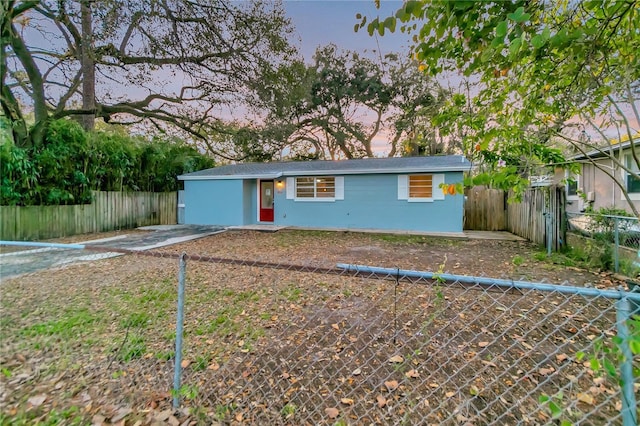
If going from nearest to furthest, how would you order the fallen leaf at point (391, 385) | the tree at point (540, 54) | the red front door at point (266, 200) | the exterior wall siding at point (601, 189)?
the tree at point (540, 54)
the fallen leaf at point (391, 385)
the exterior wall siding at point (601, 189)
the red front door at point (266, 200)

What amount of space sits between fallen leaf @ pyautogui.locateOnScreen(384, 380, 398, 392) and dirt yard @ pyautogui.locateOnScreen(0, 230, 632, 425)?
0.01 metres

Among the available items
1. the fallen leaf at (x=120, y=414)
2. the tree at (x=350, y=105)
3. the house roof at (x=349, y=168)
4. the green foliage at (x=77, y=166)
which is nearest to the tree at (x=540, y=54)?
the fallen leaf at (x=120, y=414)

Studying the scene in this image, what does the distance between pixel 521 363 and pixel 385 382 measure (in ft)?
4.39

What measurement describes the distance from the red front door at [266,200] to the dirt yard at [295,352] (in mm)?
9248

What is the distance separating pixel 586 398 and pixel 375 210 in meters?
10.5

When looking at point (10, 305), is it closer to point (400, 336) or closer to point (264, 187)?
point (400, 336)

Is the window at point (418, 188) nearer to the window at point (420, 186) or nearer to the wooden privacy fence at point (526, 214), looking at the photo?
the window at point (420, 186)

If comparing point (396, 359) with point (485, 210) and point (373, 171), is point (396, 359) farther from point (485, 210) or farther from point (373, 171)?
point (485, 210)

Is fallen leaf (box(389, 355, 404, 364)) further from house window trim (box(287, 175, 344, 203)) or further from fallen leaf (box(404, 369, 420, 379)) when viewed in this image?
house window trim (box(287, 175, 344, 203))

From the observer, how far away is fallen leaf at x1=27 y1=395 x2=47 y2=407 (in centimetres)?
235

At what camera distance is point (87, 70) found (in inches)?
481

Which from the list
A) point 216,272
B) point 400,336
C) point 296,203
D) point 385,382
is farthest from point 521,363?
point 296,203

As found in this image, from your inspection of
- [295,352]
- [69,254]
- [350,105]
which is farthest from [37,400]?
[350,105]

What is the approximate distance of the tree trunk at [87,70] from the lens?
34.4 ft
